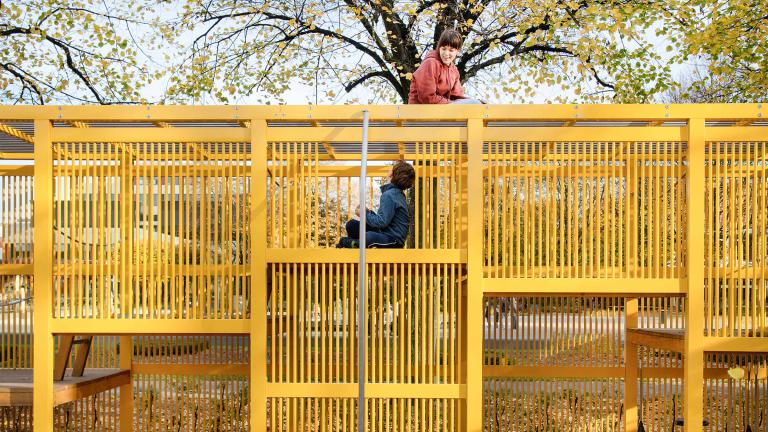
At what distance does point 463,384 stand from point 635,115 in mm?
2606

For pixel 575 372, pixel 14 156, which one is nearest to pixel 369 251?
pixel 575 372

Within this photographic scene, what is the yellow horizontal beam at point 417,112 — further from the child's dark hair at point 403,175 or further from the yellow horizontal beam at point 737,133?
the child's dark hair at point 403,175

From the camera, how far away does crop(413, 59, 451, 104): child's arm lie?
7367 mm

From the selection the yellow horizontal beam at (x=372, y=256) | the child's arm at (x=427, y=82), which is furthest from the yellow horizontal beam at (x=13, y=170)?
the child's arm at (x=427, y=82)

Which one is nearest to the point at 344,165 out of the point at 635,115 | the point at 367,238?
the point at 367,238

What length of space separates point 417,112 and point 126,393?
4.92 m

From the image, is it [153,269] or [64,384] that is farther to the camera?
[64,384]

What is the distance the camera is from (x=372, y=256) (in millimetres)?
6703

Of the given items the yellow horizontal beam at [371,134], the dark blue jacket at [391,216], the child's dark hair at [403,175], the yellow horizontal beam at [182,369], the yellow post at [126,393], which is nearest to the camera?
the yellow horizontal beam at [371,134]

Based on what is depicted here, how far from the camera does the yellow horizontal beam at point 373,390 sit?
6.71 m

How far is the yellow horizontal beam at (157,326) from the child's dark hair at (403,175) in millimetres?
1704

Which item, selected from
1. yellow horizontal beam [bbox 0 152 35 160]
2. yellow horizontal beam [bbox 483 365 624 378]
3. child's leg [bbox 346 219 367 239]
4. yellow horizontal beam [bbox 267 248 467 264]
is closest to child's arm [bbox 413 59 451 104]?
child's leg [bbox 346 219 367 239]

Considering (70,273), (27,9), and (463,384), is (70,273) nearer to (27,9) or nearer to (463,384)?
(463,384)

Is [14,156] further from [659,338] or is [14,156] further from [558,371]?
[659,338]
